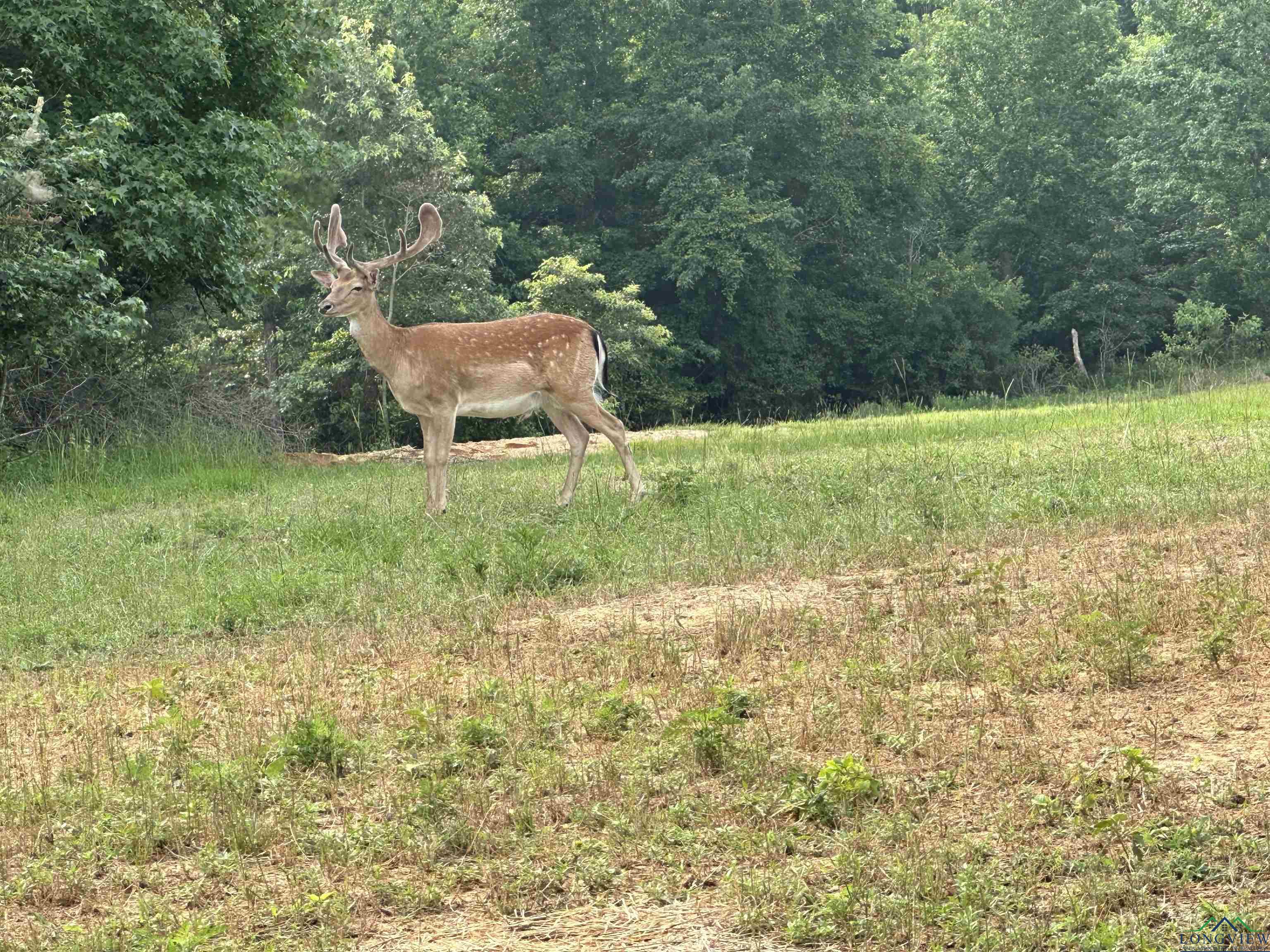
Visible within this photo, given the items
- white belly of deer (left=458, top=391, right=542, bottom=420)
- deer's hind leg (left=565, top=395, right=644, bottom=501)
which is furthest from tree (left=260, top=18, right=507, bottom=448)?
deer's hind leg (left=565, top=395, right=644, bottom=501)

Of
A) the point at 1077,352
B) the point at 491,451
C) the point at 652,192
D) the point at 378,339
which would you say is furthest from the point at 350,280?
the point at 1077,352

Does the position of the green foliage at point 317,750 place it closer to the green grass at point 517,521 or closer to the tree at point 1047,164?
the green grass at point 517,521

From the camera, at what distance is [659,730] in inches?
215

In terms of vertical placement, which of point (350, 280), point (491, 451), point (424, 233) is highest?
point (424, 233)

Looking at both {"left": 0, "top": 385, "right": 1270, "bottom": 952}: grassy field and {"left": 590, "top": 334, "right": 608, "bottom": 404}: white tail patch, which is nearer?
{"left": 0, "top": 385, "right": 1270, "bottom": 952}: grassy field

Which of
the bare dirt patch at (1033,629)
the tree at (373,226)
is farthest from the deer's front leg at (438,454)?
the tree at (373,226)

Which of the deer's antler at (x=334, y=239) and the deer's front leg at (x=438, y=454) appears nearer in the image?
the deer's front leg at (x=438, y=454)

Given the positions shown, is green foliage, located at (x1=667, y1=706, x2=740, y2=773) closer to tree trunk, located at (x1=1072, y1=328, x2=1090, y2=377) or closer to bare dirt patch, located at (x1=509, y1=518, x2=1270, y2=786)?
bare dirt patch, located at (x1=509, y1=518, x2=1270, y2=786)

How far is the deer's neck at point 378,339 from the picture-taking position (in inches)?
473

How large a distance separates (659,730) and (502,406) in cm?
686

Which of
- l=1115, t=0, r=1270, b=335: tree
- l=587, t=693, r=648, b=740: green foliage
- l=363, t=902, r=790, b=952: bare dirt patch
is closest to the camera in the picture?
l=363, t=902, r=790, b=952: bare dirt patch

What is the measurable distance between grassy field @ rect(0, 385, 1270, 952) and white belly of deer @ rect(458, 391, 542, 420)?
1745 mm
